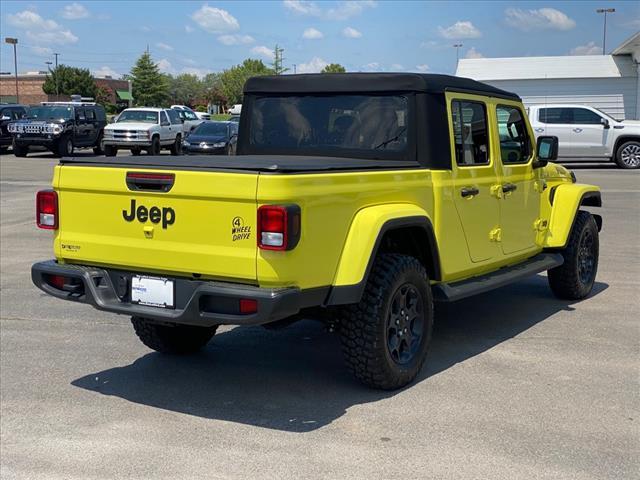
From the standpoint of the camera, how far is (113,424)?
4637 millimetres

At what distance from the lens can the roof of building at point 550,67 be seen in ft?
108

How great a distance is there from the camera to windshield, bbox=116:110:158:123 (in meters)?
29.2

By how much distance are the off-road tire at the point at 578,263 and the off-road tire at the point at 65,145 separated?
938 inches

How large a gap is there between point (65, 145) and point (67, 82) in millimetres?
68823

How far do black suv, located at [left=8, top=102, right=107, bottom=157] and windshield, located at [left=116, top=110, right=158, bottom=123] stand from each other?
141 cm

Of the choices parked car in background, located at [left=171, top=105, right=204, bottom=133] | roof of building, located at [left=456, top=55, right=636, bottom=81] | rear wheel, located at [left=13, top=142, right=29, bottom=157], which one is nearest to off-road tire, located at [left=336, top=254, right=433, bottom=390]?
rear wheel, located at [left=13, top=142, right=29, bottom=157]

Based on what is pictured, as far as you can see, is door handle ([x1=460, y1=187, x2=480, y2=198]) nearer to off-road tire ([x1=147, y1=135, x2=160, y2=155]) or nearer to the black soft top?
the black soft top

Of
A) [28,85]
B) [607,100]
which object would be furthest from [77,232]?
[28,85]

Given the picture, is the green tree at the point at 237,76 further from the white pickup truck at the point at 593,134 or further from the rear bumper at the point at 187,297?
the rear bumper at the point at 187,297

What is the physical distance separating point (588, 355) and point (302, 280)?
8.55 ft

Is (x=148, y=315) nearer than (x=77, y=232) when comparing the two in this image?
Yes

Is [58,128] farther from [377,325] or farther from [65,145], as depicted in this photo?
[377,325]

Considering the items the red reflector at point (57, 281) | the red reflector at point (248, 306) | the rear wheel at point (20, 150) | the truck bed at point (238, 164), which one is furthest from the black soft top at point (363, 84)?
the rear wheel at point (20, 150)

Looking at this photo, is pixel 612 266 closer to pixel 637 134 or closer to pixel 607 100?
pixel 637 134
